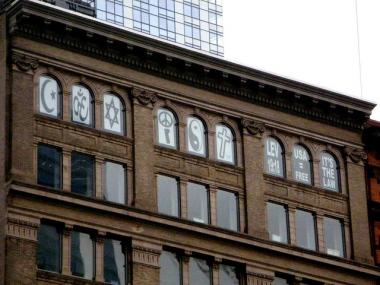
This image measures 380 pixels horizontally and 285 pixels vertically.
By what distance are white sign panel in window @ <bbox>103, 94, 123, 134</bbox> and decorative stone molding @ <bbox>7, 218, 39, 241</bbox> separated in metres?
6.34

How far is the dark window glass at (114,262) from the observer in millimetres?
70125

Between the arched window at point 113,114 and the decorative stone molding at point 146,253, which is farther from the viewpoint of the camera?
the arched window at point 113,114

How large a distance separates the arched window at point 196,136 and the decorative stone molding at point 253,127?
2.14 meters

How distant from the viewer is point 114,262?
7044cm

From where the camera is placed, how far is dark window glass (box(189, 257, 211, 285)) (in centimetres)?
7244

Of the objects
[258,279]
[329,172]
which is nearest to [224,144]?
[329,172]

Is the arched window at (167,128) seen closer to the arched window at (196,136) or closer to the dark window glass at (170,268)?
the arched window at (196,136)

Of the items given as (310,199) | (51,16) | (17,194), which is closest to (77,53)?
(51,16)

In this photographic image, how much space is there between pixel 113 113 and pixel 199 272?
25.0 ft

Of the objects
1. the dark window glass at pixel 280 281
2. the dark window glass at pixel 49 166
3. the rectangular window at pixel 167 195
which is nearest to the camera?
the dark window glass at pixel 49 166

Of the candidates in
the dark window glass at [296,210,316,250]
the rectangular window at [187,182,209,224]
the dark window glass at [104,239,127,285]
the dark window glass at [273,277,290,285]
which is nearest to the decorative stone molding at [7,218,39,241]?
the dark window glass at [104,239,127,285]

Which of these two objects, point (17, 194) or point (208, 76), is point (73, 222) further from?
point (208, 76)

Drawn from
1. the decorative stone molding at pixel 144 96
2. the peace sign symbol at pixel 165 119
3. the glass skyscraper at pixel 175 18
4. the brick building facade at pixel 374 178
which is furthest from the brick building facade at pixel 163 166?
the glass skyscraper at pixel 175 18

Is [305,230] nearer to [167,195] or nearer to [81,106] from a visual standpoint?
[167,195]
